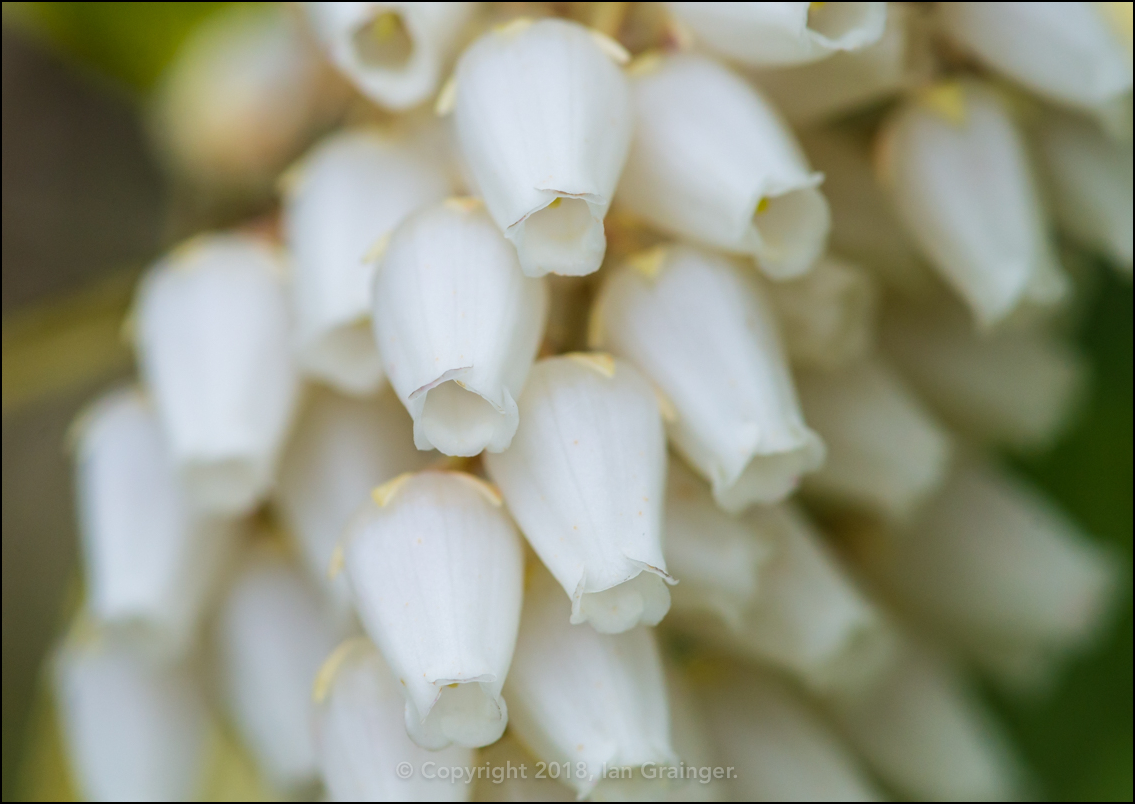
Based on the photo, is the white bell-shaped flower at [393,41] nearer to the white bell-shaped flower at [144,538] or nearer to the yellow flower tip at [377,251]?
the yellow flower tip at [377,251]

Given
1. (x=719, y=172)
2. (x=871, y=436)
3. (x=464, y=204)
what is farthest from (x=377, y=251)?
(x=871, y=436)

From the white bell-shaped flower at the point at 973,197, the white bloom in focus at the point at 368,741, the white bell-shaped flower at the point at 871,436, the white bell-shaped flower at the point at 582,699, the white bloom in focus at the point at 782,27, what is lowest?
the white bell-shaped flower at the point at 871,436

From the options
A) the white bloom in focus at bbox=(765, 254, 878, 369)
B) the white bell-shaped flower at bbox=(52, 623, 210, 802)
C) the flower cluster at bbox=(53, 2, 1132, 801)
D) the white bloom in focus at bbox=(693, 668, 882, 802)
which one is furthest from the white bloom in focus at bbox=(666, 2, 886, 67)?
the white bell-shaped flower at bbox=(52, 623, 210, 802)

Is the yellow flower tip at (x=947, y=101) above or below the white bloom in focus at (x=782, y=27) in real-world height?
below

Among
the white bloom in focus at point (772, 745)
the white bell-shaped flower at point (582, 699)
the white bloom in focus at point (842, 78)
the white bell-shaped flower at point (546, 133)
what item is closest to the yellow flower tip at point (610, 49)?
the white bell-shaped flower at point (546, 133)

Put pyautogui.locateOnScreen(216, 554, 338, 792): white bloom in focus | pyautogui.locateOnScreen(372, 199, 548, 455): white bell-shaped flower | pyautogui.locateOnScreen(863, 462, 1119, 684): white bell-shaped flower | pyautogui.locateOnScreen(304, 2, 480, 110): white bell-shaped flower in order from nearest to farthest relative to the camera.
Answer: pyautogui.locateOnScreen(372, 199, 548, 455): white bell-shaped flower → pyautogui.locateOnScreen(304, 2, 480, 110): white bell-shaped flower → pyautogui.locateOnScreen(216, 554, 338, 792): white bloom in focus → pyautogui.locateOnScreen(863, 462, 1119, 684): white bell-shaped flower

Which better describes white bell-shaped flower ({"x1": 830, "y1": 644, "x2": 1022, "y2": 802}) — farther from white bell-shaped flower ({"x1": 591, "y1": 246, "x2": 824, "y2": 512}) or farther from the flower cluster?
white bell-shaped flower ({"x1": 591, "y1": 246, "x2": 824, "y2": 512})
